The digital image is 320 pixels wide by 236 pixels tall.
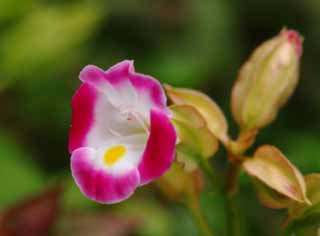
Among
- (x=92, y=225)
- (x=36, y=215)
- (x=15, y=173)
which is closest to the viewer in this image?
(x=36, y=215)

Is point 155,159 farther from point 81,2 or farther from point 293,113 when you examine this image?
point 293,113

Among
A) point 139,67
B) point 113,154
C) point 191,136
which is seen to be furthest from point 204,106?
point 139,67

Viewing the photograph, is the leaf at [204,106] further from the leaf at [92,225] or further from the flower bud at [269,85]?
the leaf at [92,225]

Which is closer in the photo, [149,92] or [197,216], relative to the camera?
[149,92]

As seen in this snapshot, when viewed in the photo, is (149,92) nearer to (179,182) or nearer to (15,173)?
(179,182)

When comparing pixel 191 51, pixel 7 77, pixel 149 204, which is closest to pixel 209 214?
pixel 149 204

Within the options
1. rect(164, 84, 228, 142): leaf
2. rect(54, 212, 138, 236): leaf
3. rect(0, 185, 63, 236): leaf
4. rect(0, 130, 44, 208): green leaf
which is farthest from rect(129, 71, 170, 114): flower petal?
rect(0, 130, 44, 208): green leaf
